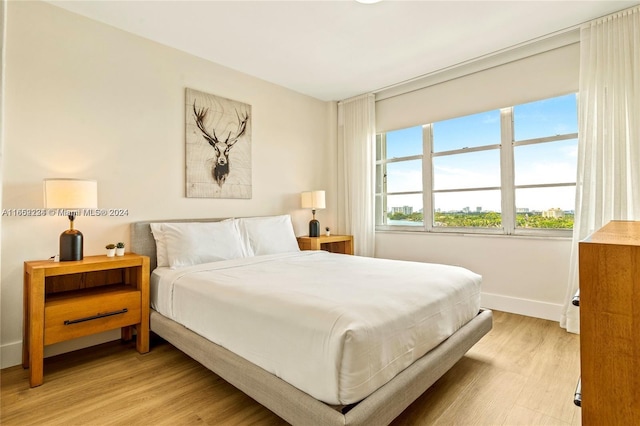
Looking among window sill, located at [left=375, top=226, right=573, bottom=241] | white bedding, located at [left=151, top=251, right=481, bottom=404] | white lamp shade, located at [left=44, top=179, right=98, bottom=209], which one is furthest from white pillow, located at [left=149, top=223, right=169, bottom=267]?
window sill, located at [left=375, top=226, right=573, bottom=241]

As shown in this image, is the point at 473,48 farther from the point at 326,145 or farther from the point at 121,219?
the point at 121,219

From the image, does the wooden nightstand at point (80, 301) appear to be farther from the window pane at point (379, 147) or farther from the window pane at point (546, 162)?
the window pane at point (546, 162)

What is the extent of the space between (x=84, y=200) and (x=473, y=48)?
3.66m

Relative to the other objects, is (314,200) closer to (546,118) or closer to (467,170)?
(467,170)

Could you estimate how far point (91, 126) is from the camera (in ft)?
9.02

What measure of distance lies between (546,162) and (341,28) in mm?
2396

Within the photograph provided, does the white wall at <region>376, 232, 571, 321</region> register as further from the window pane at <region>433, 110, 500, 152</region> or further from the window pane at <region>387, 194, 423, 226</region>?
the window pane at <region>433, 110, 500, 152</region>

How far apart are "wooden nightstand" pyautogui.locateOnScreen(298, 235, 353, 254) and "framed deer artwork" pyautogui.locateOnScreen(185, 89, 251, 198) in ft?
2.98

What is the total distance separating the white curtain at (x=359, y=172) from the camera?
448cm

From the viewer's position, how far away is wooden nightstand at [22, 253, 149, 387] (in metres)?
2.11

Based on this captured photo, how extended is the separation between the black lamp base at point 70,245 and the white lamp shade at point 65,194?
237 millimetres

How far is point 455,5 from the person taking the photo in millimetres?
2625

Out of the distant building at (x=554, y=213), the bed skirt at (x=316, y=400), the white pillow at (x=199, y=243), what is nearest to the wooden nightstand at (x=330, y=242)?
the white pillow at (x=199, y=243)

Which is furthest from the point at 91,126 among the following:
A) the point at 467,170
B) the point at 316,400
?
the point at 467,170
